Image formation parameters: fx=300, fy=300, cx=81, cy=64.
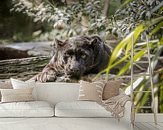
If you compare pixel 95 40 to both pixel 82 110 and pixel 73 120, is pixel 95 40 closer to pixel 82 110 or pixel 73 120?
pixel 82 110

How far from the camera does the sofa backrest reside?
4125 millimetres

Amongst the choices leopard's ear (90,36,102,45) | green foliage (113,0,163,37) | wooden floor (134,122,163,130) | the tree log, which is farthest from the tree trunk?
wooden floor (134,122,163,130)

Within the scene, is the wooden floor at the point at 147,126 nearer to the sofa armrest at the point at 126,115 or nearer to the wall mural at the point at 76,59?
the sofa armrest at the point at 126,115

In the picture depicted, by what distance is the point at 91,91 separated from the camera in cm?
380

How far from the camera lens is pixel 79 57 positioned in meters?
4.55

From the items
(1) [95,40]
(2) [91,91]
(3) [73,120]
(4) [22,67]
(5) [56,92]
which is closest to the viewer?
(3) [73,120]

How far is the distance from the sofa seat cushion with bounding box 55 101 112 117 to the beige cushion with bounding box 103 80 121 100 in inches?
16.5

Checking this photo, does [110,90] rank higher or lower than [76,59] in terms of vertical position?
lower

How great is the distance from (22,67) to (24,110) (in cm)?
165

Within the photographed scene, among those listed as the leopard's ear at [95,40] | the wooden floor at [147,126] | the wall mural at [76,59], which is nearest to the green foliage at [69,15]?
the leopard's ear at [95,40]

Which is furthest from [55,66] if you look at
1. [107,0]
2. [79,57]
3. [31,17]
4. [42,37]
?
[107,0]

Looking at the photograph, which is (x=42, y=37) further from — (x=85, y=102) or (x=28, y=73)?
(x=85, y=102)

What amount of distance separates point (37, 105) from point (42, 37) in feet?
6.66

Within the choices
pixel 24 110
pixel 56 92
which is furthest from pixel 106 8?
pixel 24 110
